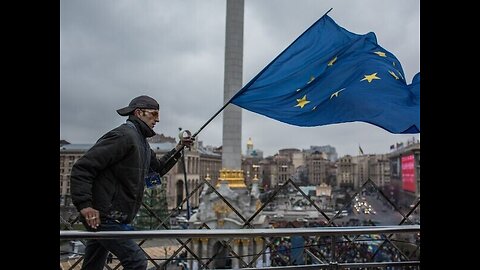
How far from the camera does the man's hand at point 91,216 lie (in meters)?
1.61

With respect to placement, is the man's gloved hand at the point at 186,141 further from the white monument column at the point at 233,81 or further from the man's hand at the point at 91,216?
the white monument column at the point at 233,81

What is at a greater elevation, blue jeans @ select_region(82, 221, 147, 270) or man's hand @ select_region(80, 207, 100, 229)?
man's hand @ select_region(80, 207, 100, 229)

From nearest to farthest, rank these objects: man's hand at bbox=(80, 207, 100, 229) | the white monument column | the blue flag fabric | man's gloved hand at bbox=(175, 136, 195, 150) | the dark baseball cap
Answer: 1. man's hand at bbox=(80, 207, 100, 229)
2. the dark baseball cap
3. man's gloved hand at bbox=(175, 136, 195, 150)
4. the blue flag fabric
5. the white monument column

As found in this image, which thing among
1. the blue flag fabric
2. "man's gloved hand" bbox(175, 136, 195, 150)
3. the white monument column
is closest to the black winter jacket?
"man's gloved hand" bbox(175, 136, 195, 150)

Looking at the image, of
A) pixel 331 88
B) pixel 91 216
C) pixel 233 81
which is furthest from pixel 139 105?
pixel 233 81

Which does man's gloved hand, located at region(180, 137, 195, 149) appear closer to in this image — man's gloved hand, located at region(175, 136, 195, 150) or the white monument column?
man's gloved hand, located at region(175, 136, 195, 150)

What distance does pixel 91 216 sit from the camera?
1.62 metres

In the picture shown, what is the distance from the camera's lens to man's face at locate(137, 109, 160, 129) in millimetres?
1890

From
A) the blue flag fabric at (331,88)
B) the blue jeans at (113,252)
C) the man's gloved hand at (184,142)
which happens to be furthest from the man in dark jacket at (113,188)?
the blue flag fabric at (331,88)

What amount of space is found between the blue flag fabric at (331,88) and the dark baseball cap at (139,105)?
90 cm

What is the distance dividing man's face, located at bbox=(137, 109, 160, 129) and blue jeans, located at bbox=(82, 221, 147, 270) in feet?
1.49

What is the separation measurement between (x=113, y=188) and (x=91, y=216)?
154mm
